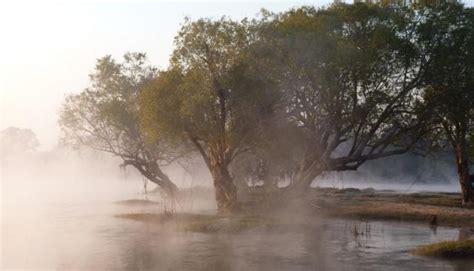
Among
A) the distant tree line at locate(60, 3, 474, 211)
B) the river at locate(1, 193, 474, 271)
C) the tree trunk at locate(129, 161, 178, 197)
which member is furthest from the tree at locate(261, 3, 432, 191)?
the tree trunk at locate(129, 161, 178, 197)

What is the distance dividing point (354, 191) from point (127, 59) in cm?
3576

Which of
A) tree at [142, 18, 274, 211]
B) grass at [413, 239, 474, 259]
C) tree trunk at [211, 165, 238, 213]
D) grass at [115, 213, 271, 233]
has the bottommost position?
grass at [413, 239, 474, 259]

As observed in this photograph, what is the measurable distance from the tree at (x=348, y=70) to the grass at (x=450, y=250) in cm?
2082

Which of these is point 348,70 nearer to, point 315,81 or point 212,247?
point 315,81

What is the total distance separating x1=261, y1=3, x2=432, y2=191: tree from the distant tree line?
0.09 m

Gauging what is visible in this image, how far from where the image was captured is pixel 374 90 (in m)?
50.7

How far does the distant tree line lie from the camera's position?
1957 inches

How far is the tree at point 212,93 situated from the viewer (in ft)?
166

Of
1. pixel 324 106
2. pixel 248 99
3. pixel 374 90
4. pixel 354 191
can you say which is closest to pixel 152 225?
pixel 248 99

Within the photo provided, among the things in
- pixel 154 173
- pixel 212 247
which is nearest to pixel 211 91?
pixel 212 247

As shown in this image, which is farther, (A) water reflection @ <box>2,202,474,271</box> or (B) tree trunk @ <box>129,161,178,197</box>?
(B) tree trunk @ <box>129,161,178,197</box>

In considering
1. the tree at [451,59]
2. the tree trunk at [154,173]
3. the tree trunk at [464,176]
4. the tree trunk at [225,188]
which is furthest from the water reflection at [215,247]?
the tree trunk at [154,173]

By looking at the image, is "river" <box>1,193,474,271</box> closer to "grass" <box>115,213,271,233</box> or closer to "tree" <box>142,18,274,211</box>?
"grass" <box>115,213,271,233</box>

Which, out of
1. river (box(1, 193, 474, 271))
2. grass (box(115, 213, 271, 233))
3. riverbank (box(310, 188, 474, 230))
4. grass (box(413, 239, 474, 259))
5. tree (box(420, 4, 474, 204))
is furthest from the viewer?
tree (box(420, 4, 474, 204))
